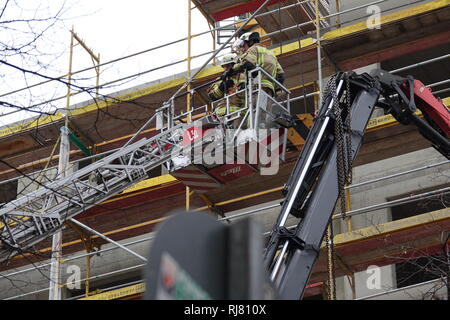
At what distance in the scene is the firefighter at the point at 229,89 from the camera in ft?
43.0

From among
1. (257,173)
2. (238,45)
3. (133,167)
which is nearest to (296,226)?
(238,45)

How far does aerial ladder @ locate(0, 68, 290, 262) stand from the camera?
501 inches

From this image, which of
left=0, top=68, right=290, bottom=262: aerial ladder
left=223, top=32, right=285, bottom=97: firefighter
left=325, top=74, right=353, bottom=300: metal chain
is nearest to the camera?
left=325, top=74, right=353, bottom=300: metal chain

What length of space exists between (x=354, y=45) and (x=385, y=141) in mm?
1954

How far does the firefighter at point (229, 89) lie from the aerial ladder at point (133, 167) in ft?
0.41

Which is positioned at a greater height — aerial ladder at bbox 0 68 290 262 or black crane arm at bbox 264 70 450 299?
aerial ladder at bbox 0 68 290 262

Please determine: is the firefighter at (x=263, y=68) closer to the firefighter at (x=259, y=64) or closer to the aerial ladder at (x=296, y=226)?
the firefighter at (x=259, y=64)

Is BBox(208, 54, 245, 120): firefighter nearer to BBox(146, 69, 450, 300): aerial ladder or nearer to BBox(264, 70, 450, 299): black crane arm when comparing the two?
BBox(146, 69, 450, 300): aerial ladder

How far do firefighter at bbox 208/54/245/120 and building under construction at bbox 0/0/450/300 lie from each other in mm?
257

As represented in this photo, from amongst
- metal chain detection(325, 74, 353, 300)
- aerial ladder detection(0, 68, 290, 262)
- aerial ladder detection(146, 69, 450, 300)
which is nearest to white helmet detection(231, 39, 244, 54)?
aerial ladder detection(0, 68, 290, 262)

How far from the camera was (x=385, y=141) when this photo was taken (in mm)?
14930

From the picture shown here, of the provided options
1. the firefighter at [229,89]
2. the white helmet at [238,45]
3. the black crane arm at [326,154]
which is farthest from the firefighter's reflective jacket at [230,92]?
the black crane arm at [326,154]

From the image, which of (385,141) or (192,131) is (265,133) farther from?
(385,141)
